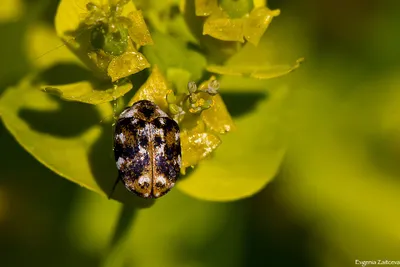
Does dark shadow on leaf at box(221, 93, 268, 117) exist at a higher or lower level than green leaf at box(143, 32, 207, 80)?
lower

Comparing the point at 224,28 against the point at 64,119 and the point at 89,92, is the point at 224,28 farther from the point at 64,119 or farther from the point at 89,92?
the point at 64,119

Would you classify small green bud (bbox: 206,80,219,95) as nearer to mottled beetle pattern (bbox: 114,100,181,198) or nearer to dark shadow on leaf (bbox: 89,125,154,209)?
mottled beetle pattern (bbox: 114,100,181,198)

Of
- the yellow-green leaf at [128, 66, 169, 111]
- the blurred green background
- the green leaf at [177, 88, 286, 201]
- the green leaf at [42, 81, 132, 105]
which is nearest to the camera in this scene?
the green leaf at [42, 81, 132, 105]

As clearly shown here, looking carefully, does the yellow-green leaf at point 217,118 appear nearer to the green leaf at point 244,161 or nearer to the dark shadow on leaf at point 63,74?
the green leaf at point 244,161

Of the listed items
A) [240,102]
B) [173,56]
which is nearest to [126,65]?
[173,56]

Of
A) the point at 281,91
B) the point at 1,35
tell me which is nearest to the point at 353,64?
the point at 281,91

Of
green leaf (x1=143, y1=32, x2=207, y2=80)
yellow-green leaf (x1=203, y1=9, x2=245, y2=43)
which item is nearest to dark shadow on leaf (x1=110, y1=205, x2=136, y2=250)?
green leaf (x1=143, y1=32, x2=207, y2=80)
